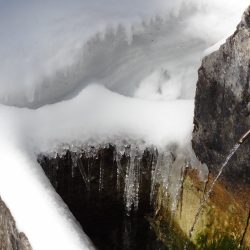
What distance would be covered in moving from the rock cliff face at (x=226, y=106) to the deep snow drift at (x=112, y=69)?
0.14 metres

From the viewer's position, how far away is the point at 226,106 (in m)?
2.48

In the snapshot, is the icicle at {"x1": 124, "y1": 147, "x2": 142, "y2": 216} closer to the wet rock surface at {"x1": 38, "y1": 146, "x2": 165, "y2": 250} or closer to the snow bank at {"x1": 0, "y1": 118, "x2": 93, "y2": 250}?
the wet rock surface at {"x1": 38, "y1": 146, "x2": 165, "y2": 250}

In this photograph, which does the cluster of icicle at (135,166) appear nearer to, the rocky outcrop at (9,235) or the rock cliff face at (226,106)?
the rock cliff face at (226,106)

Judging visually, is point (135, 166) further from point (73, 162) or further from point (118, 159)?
point (73, 162)

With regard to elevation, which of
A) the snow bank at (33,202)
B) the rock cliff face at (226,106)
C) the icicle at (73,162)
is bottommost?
the icicle at (73,162)

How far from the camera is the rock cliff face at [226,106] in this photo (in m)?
2.32

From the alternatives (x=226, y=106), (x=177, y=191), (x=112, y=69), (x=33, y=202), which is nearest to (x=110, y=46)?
(x=112, y=69)

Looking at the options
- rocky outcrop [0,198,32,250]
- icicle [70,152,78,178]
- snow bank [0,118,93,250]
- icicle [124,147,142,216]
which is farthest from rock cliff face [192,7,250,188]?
rocky outcrop [0,198,32,250]

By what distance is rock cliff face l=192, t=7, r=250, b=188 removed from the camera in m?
2.32

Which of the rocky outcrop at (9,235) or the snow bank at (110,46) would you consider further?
the snow bank at (110,46)

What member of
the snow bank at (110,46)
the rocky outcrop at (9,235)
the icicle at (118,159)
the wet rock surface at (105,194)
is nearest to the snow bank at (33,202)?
the rocky outcrop at (9,235)

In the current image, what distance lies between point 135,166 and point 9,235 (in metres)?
0.89

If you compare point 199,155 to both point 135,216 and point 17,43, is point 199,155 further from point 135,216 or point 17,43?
point 17,43

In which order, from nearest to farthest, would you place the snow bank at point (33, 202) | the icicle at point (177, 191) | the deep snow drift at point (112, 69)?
the snow bank at point (33, 202) < the deep snow drift at point (112, 69) < the icicle at point (177, 191)
